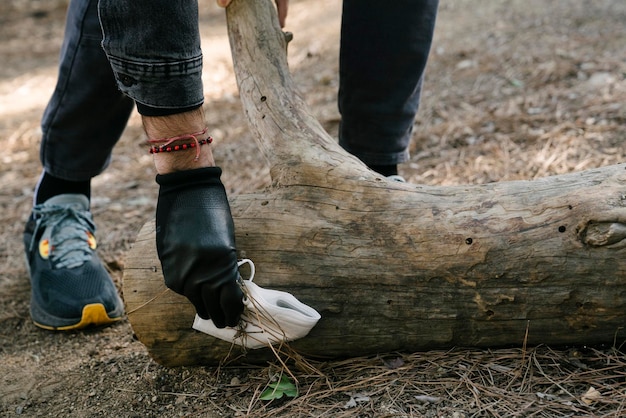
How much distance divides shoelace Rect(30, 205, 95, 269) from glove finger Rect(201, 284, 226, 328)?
87cm

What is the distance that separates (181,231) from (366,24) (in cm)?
95

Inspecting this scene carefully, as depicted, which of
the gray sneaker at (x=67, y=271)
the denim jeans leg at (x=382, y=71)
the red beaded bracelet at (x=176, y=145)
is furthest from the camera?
the gray sneaker at (x=67, y=271)

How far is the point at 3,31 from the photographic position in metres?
7.33

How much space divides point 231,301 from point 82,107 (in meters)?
1.00

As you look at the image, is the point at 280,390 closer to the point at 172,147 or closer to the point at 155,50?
the point at 172,147

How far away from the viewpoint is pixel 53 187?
229cm

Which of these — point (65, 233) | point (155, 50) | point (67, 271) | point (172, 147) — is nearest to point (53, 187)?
point (65, 233)

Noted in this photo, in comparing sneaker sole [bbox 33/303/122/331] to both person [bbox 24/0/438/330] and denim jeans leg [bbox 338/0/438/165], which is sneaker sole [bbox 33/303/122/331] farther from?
denim jeans leg [bbox 338/0/438/165]

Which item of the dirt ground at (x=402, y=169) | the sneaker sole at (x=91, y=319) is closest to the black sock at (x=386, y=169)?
the dirt ground at (x=402, y=169)

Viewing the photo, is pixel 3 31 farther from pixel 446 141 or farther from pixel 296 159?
pixel 296 159

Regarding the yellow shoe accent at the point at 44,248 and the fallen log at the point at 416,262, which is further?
the yellow shoe accent at the point at 44,248

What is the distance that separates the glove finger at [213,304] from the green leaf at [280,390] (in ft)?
0.67

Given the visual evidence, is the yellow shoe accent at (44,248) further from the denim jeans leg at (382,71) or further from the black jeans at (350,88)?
the denim jeans leg at (382,71)

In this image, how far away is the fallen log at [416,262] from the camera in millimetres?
1486
